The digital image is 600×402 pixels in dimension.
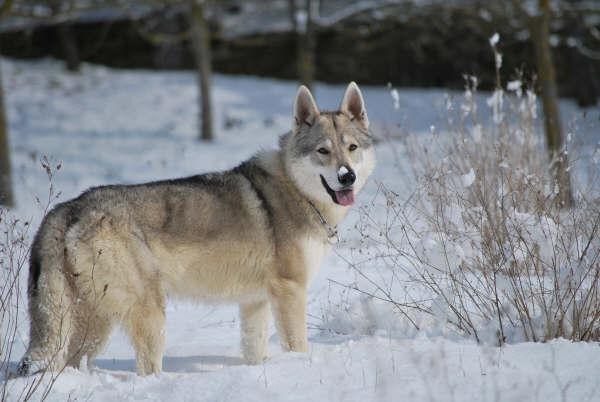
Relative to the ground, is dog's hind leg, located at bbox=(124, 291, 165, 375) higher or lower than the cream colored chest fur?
lower

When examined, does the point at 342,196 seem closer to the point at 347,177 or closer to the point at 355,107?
the point at 347,177

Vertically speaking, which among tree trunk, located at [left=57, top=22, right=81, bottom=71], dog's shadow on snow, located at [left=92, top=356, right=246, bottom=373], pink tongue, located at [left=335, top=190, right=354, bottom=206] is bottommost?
dog's shadow on snow, located at [left=92, top=356, right=246, bottom=373]

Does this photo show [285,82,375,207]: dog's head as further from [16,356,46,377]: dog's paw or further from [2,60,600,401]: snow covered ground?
[16,356,46,377]: dog's paw

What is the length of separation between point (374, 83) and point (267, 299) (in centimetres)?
1590

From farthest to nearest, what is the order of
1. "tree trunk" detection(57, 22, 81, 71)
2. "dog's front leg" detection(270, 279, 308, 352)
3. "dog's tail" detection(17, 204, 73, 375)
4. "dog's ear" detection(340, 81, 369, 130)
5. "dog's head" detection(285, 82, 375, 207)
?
"tree trunk" detection(57, 22, 81, 71)
"dog's ear" detection(340, 81, 369, 130)
"dog's head" detection(285, 82, 375, 207)
"dog's front leg" detection(270, 279, 308, 352)
"dog's tail" detection(17, 204, 73, 375)

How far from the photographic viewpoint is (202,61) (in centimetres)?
1515

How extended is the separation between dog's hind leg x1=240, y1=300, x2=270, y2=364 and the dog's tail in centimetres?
138

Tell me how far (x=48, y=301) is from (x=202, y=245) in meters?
1.01

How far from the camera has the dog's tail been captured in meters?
4.17

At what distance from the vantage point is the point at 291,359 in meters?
4.40

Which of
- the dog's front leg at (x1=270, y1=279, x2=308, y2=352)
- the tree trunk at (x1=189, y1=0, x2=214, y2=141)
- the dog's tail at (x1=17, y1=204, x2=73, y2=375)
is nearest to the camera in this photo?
the dog's tail at (x1=17, y1=204, x2=73, y2=375)

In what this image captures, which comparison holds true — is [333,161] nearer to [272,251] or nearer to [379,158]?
[272,251]

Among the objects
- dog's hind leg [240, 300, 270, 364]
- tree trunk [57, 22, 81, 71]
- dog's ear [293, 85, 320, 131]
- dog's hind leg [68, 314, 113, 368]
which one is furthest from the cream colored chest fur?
tree trunk [57, 22, 81, 71]

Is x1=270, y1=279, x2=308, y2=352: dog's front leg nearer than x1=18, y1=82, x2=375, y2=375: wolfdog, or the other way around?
x1=18, y1=82, x2=375, y2=375: wolfdog
